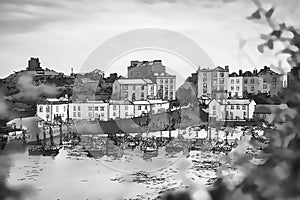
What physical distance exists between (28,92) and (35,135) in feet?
0.71

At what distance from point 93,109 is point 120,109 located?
14cm

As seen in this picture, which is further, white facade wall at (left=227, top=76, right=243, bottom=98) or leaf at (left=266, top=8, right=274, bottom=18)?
white facade wall at (left=227, top=76, right=243, bottom=98)

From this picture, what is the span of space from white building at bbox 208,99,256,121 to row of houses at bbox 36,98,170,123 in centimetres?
26

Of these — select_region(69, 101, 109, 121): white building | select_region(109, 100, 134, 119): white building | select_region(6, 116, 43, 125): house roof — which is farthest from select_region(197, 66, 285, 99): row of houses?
select_region(6, 116, 43, 125): house roof

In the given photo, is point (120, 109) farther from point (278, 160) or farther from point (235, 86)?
point (278, 160)

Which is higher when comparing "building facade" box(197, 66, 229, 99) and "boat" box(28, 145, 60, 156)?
"building facade" box(197, 66, 229, 99)

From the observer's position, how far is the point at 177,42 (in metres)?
2.07

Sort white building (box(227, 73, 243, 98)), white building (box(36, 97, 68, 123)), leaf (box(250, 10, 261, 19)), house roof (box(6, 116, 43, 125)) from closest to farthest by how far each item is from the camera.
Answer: leaf (box(250, 10, 261, 19))
house roof (box(6, 116, 43, 125))
white building (box(36, 97, 68, 123))
white building (box(227, 73, 243, 98))

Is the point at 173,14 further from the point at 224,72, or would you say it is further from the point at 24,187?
the point at 24,187

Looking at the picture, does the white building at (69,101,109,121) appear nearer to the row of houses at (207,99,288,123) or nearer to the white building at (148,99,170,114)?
the white building at (148,99,170,114)

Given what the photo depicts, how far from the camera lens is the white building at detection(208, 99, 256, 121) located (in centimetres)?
222

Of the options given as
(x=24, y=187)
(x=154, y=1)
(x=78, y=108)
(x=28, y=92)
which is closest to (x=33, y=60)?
(x=28, y=92)

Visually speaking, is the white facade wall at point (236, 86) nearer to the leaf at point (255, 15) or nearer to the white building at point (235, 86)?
the white building at point (235, 86)

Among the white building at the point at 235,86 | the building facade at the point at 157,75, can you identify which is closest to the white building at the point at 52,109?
the building facade at the point at 157,75
